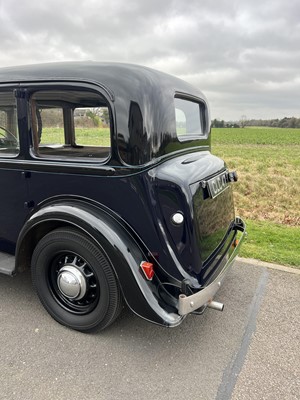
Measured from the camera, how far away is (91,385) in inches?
83.0

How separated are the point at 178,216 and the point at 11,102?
1.80 m

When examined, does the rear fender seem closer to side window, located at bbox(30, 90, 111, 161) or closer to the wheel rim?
the wheel rim

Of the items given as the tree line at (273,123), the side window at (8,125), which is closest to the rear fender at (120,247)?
the side window at (8,125)

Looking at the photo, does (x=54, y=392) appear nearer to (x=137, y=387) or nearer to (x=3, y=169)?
(x=137, y=387)

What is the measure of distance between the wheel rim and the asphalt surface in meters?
0.21

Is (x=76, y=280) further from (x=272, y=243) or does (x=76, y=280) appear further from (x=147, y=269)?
(x=272, y=243)

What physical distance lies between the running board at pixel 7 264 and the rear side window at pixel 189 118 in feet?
6.16

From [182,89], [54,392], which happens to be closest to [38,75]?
[182,89]

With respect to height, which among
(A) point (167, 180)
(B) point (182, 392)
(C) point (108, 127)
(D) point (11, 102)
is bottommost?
(B) point (182, 392)

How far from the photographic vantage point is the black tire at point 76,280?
244cm

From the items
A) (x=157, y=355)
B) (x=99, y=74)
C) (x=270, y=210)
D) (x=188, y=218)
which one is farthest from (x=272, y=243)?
(x=99, y=74)

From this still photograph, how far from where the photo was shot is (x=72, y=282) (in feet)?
8.41

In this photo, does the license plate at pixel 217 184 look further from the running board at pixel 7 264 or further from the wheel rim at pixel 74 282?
the running board at pixel 7 264

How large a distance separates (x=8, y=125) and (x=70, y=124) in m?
0.62
